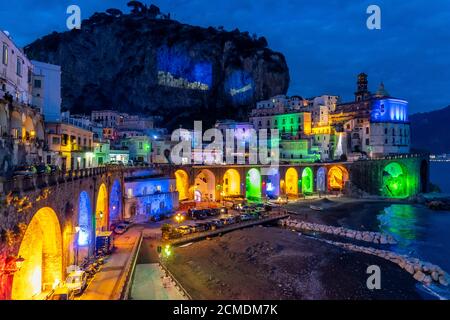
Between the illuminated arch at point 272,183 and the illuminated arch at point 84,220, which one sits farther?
the illuminated arch at point 272,183

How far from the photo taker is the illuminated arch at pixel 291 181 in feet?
258

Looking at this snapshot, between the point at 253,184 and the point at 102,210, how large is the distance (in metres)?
42.2

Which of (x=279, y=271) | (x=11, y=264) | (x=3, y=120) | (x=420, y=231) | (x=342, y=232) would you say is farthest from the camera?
(x=420, y=231)

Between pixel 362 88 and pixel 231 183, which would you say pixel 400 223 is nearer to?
pixel 231 183

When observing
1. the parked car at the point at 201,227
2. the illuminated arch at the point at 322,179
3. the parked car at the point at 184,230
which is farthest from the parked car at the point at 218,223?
the illuminated arch at the point at 322,179

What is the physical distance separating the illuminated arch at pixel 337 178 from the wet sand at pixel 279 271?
4859 cm

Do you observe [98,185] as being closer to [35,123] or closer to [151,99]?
[35,123]

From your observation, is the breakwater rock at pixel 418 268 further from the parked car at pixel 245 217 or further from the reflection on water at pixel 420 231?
the parked car at pixel 245 217

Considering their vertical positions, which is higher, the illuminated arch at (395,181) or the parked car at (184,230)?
the illuminated arch at (395,181)

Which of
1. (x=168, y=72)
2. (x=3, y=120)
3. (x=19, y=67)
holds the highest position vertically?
(x=168, y=72)

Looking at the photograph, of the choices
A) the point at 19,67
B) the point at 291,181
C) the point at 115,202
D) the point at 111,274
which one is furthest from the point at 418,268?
the point at 291,181

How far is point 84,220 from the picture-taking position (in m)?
28.2

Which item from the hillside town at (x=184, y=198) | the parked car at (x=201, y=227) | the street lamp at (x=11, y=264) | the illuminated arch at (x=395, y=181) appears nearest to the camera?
the street lamp at (x=11, y=264)

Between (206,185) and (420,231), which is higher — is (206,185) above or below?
above
